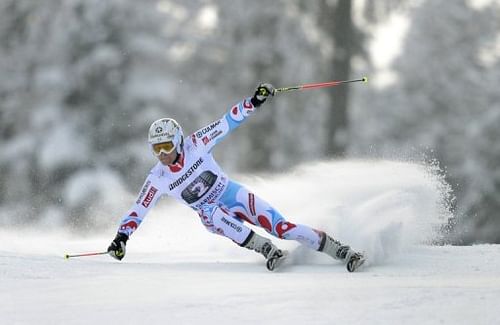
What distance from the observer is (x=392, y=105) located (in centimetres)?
2231

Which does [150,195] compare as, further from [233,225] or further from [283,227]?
[283,227]

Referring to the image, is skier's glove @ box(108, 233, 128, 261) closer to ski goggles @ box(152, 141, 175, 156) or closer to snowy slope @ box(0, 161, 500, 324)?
snowy slope @ box(0, 161, 500, 324)

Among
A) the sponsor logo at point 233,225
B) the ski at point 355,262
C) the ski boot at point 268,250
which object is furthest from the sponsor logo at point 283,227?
the ski at point 355,262

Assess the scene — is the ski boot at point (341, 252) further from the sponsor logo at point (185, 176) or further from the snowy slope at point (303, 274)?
the sponsor logo at point (185, 176)

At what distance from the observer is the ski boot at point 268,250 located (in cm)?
638

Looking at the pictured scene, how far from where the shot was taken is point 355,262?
20.9 ft

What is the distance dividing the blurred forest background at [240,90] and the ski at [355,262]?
930cm

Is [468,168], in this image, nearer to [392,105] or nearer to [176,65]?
[392,105]

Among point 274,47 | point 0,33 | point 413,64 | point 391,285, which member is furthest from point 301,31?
point 391,285

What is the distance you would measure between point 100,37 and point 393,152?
6.76m

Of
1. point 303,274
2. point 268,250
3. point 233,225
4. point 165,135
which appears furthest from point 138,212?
point 303,274

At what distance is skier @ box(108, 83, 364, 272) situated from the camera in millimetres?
6562

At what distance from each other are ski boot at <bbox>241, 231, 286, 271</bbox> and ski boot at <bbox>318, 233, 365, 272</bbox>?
294 millimetres

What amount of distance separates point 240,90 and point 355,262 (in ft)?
46.4
